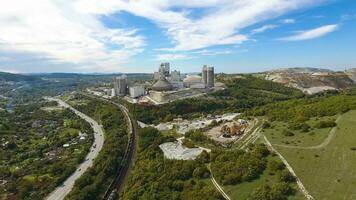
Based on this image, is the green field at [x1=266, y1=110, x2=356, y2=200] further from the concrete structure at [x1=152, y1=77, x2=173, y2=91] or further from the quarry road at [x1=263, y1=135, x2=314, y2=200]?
the concrete structure at [x1=152, y1=77, x2=173, y2=91]

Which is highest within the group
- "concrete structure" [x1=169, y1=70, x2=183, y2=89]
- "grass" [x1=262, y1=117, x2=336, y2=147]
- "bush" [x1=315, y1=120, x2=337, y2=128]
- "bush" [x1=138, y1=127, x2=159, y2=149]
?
"concrete structure" [x1=169, y1=70, x2=183, y2=89]

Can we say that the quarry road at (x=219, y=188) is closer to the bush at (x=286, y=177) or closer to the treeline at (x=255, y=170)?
the treeline at (x=255, y=170)

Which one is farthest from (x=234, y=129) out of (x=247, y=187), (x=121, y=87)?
(x=121, y=87)

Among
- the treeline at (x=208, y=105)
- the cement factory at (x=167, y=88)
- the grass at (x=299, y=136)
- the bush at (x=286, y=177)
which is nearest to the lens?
the bush at (x=286, y=177)

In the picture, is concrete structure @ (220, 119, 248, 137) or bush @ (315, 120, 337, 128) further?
concrete structure @ (220, 119, 248, 137)

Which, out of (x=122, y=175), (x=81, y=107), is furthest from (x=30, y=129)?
(x=122, y=175)

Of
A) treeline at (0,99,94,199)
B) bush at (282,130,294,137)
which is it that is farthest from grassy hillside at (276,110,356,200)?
treeline at (0,99,94,199)

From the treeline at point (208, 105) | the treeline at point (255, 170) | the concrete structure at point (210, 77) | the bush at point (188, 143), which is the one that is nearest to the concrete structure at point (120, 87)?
the treeline at point (208, 105)
